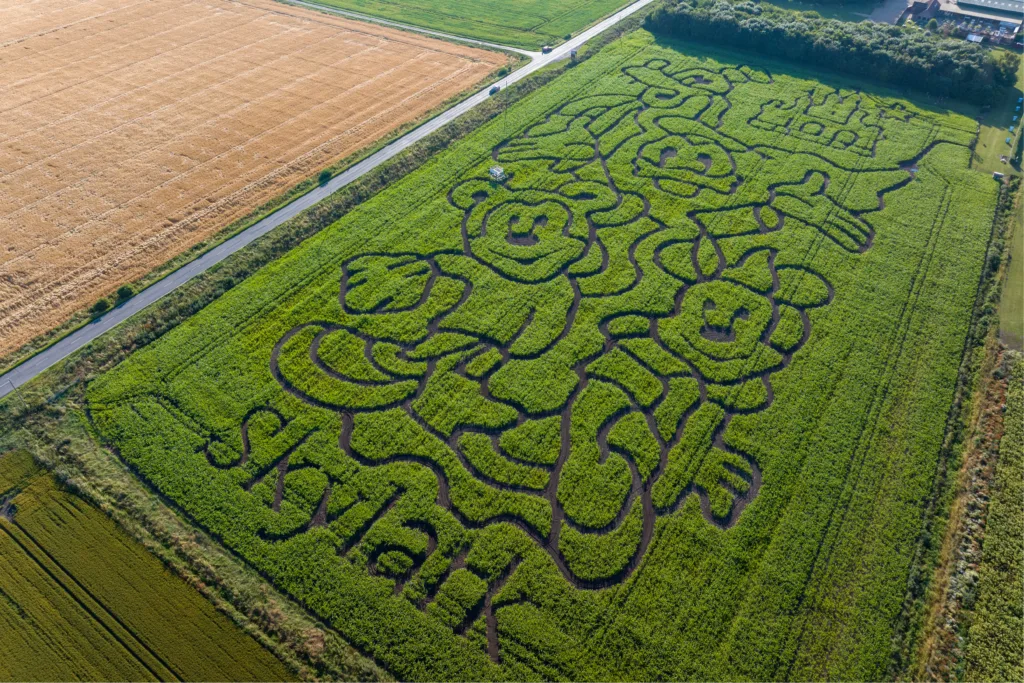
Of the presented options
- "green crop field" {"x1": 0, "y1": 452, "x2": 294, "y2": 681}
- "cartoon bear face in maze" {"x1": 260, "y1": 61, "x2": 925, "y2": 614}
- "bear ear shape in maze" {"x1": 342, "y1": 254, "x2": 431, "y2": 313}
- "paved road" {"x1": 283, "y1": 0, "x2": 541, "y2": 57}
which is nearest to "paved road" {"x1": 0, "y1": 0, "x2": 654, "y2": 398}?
"paved road" {"x1": 283, "y1": 0, "x2": 541, "y2": 57}

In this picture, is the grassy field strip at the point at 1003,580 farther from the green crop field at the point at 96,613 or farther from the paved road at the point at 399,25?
the paved road at the point at 399,25

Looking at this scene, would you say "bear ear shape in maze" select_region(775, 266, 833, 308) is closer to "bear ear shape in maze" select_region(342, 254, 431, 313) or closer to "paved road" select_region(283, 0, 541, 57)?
"bear ear shape in maze" select_region(342, 254, 431, 313)

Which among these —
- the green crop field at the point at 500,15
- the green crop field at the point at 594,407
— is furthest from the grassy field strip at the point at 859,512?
the green crop field at the point at 500,15

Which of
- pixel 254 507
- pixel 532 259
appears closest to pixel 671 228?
pixel 532 259

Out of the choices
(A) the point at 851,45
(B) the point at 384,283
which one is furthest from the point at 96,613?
(A) the point at 851,45

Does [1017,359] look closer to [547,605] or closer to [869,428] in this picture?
[869,428]

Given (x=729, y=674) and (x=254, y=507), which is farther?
(x=254, y=507)
